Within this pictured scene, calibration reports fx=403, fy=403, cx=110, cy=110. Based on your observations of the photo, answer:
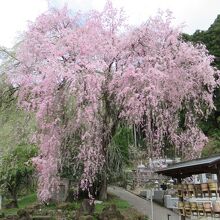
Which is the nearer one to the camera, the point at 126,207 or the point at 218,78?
the point at 218,78

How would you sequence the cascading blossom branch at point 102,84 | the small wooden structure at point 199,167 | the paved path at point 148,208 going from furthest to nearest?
the paved path at point 148,208 < the cascading blossom branch at point 102,84 < the small wooden structure at point 199,167

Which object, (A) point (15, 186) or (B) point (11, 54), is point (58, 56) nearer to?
(B) point (11, 54)

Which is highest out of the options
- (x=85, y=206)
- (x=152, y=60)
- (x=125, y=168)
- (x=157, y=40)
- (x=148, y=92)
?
(x=157, y=40)

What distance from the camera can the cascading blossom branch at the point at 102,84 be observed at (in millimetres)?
13242

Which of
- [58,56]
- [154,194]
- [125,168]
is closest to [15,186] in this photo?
[125,168]

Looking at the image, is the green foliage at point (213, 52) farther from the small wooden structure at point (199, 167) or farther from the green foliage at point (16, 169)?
the small wooden structure at point (199, 167)

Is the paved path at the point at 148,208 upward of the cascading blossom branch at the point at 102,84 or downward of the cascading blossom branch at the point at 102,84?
downward

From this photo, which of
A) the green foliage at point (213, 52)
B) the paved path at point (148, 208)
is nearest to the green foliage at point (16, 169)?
the paved path at point (148, 208)

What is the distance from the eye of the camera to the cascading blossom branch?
13.2 metres

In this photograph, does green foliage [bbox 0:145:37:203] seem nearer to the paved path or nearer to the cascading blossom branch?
the cascading blossom branch

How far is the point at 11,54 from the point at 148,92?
645cm

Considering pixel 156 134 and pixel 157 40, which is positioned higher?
pixel 157 40

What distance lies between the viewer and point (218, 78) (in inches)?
630

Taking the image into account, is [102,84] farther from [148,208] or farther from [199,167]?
[148,208]
